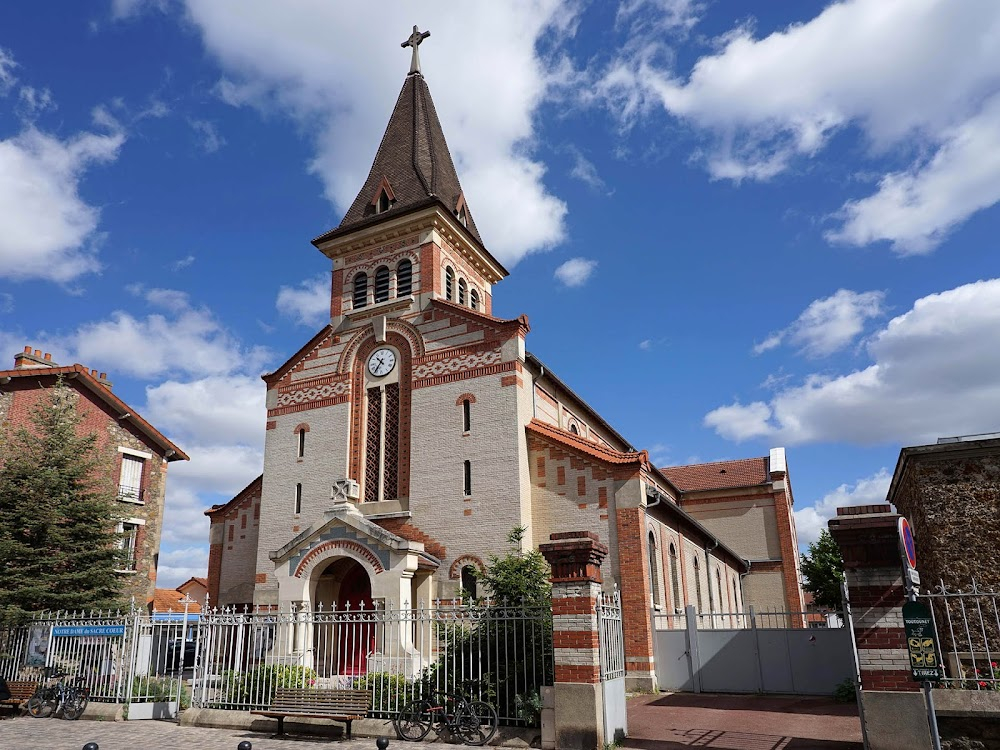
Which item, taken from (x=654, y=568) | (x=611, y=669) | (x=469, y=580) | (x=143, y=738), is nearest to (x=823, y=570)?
(x=654, y=568)

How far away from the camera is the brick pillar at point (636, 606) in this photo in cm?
1883

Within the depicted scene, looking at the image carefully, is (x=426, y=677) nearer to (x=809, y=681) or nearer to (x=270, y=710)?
(x=270, y=710)

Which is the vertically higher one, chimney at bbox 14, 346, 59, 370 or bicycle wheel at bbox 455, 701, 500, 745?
chimney at bbox 14, 346, 59, 370

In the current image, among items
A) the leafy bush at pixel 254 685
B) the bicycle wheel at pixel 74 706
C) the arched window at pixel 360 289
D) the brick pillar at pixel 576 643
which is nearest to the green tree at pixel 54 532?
the bicycle wheel at pixel 74 706

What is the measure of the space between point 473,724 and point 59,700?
9.31m

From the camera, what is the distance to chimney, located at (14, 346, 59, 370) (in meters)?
28.1

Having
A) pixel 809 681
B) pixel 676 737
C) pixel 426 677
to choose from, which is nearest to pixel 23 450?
pixel 426 677

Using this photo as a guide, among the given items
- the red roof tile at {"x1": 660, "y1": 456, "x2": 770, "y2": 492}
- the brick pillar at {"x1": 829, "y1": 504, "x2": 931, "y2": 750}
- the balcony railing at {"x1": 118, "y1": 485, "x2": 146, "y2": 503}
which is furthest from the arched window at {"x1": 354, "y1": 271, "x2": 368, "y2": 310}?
the red roof tile at {"x1": 660, "y1": 456, "x2": 770, "y2": 492}

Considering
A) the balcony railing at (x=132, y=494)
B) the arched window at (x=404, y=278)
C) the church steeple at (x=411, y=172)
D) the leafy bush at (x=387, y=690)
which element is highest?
the church steeple at (x=411, y=172)

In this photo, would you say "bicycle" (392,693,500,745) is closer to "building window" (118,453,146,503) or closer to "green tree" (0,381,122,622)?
"green tree" (0,381,122,622)

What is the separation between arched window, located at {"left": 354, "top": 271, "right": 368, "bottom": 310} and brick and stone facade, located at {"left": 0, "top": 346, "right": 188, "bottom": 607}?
1067 cm

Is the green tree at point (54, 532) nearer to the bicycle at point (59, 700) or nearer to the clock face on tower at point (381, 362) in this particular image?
the bicycle at point (59, 700)

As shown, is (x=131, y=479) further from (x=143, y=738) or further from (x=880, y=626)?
(x=880, y=626)

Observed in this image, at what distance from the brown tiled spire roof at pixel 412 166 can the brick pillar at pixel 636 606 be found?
12.2m
